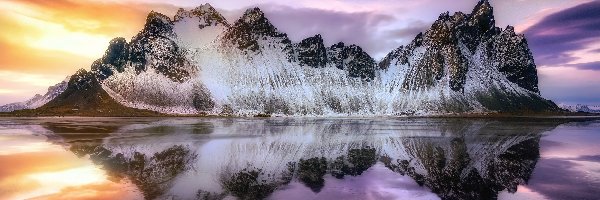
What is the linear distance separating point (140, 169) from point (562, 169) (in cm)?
2512

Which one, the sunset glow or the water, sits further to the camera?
the water

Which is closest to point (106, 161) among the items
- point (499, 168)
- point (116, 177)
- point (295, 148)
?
point (116, 177)

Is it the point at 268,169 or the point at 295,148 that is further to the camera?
the point at 295,148

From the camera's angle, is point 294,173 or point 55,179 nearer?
point 55,179

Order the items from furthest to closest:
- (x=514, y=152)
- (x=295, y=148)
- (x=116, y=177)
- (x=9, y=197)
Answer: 1. (x=295, y=148)
2. (x=514, y=152)
3. (x=116, y=177)
4. (x=9, y=197)

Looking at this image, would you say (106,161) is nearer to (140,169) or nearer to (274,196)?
(140,169)

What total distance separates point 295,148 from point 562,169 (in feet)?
64.3

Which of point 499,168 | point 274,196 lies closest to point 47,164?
point 274,196

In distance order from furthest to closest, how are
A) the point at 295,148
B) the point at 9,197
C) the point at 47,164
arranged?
the point at 295,148, the point at 47,164, the point at 9,197

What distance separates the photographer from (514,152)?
34.3 metres

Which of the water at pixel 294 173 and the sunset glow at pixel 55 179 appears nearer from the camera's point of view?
the sunset glow at pixel 55 179

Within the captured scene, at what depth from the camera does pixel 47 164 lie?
26.8 meters

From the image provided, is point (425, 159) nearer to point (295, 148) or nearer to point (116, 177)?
point (295, 148)

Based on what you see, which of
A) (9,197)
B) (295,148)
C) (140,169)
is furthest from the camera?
(295,148)
